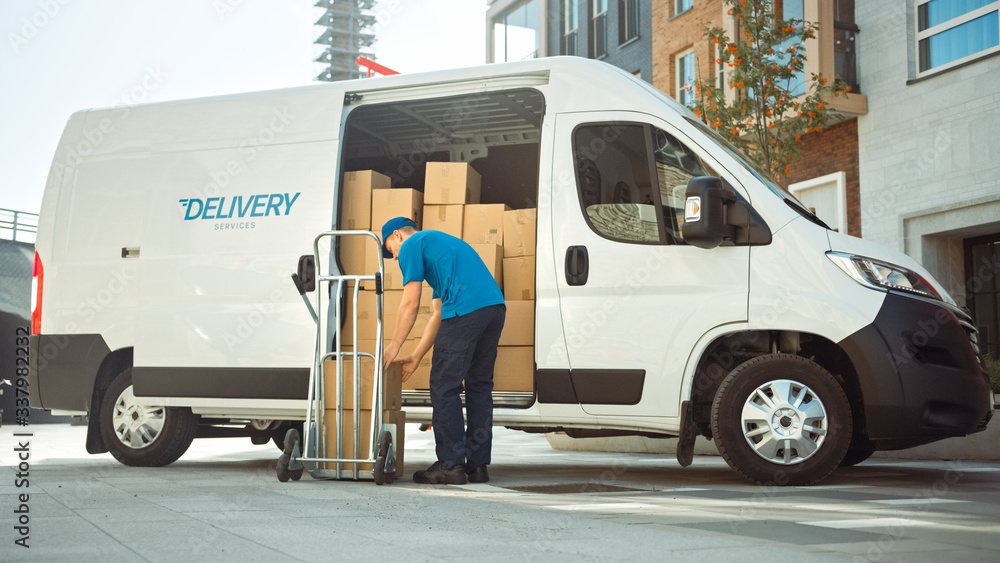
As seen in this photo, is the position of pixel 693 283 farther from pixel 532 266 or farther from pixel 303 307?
pixel 303 307

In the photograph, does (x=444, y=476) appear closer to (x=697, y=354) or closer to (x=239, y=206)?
(x=697, y=354)

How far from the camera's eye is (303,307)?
6.90 metres

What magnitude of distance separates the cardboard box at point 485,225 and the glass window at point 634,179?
31.0 inches

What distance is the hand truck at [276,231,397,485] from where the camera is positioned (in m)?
6.05

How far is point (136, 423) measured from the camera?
7520 mm

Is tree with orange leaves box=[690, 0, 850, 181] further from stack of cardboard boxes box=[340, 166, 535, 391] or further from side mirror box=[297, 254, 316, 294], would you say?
side mirror box=[297, 254, 316, 294]

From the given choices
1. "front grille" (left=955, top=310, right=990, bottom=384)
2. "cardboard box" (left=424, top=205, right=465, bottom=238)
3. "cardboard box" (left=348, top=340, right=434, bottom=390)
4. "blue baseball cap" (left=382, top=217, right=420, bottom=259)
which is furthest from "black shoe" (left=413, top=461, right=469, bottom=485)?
"front grille" (left=955, top=310, right=990, bottom=384)

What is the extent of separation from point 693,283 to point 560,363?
3.12ft

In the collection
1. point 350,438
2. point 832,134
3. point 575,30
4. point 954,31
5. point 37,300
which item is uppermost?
point 575,30

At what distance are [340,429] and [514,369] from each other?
1.18 meters

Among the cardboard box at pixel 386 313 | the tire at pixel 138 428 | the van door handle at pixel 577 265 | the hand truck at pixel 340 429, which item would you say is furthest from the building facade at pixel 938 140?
the tire at pixel 138 428

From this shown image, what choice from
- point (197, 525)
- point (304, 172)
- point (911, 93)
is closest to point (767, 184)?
point (304, 172)

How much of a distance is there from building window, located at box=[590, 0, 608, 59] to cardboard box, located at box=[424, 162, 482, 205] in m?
16.5

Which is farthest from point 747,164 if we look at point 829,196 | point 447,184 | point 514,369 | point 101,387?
point 829,196
